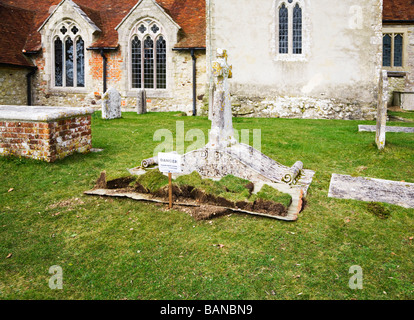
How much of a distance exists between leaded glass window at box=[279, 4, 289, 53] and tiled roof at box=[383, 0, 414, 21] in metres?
9.84

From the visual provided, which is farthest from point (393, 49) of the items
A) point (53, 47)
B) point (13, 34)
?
point (13, 34)

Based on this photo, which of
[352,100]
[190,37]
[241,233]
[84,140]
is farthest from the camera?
[190,37]

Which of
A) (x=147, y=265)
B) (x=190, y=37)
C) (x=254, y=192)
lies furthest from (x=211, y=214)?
(x=190, y=37)

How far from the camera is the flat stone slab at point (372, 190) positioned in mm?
6178

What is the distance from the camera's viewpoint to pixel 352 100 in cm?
1694

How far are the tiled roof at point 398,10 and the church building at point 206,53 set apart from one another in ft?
A: 0.21

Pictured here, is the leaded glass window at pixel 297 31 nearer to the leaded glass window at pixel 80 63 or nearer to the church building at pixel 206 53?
the church building at pixel 206 53

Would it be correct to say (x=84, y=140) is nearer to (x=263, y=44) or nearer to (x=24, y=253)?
(x=24, y=253)

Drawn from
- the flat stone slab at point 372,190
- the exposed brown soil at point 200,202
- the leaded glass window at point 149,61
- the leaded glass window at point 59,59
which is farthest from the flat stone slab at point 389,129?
the leaded glass window at point 59,59

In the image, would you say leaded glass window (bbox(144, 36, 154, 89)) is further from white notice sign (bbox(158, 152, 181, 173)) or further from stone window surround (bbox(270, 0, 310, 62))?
white notice sign (bbox(158, 152, 181, 173))

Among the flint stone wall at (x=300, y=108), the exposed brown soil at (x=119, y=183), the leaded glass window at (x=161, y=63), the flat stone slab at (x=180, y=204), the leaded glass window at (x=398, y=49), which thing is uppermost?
the leaded glass window at (x=398, y=49)

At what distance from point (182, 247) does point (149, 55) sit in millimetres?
17442

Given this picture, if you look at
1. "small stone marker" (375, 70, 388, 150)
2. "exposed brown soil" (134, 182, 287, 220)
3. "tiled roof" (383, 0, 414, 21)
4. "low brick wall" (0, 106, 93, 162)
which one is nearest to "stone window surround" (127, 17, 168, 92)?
"low brick wall" (0, 106, 93, 162)
